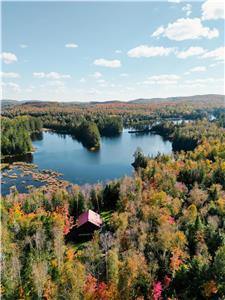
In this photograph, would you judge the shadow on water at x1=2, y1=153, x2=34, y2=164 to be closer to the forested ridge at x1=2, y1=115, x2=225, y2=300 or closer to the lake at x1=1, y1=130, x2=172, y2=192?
the lake at x1=1, y1=130, x2=172, y2=192

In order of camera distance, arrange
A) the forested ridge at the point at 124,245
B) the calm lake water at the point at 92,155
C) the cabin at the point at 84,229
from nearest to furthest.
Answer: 1. the forested ridge at the point at 124,245
2. the cabin at the point at 84,229
3. the calm lake water at the point at 92,155

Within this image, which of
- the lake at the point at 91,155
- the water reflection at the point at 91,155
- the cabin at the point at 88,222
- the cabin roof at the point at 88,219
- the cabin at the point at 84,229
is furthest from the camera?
the water reflection at the point at 91,155

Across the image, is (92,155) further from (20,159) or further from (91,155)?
(20,159)

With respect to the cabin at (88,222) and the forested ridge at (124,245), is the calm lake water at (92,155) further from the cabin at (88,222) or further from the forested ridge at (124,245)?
the cabin at (88,222)

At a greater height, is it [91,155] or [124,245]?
[91,155]

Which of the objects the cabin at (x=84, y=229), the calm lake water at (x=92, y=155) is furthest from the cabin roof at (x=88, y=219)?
the calm lake water at (x=92, y=155)

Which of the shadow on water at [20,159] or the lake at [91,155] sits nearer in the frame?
the lake at [91,155]

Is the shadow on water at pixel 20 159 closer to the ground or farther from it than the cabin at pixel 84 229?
farther from it

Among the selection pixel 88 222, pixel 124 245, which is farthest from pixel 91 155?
pixel 124 245

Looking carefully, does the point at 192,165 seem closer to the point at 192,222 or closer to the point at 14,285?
the point at 192,222
